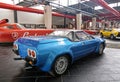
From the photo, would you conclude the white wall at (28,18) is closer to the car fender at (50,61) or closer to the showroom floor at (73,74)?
the showroom floor at (73,74)

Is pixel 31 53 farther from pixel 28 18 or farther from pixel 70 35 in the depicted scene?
pixel 28 18

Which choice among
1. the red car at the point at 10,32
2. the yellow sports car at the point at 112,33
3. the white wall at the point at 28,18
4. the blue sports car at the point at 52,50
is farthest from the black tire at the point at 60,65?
the white wall at the point at 28,18

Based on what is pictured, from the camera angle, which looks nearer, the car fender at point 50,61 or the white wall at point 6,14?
the car fender at point 50,61

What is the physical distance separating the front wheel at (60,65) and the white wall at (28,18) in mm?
19059

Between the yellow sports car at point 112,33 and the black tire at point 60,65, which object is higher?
the yellow sports car at point 112,33

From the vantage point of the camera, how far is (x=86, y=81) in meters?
3.21

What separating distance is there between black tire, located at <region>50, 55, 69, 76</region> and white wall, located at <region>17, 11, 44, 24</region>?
19058 millimetres

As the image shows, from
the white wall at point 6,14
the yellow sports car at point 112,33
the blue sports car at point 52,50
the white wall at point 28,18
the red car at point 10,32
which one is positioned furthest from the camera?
the white wall at point 28,18

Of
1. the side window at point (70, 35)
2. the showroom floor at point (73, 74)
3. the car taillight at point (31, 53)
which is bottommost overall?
the showroom floor at point (73, 74)

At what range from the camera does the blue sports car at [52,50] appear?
3.06 meters

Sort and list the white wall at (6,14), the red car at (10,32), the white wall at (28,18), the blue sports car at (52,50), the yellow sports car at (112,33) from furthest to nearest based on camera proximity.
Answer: the white wall at (28,18), the white wall at (6,14), the yellow sports car at (112,33), the red car at (10,32), the blue sports car at (52,50)

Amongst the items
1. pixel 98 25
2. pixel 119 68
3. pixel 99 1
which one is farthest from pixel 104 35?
pixel 98 25

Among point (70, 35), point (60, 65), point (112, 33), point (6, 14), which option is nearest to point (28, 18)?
point (6, 14)

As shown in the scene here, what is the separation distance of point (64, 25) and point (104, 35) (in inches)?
628
